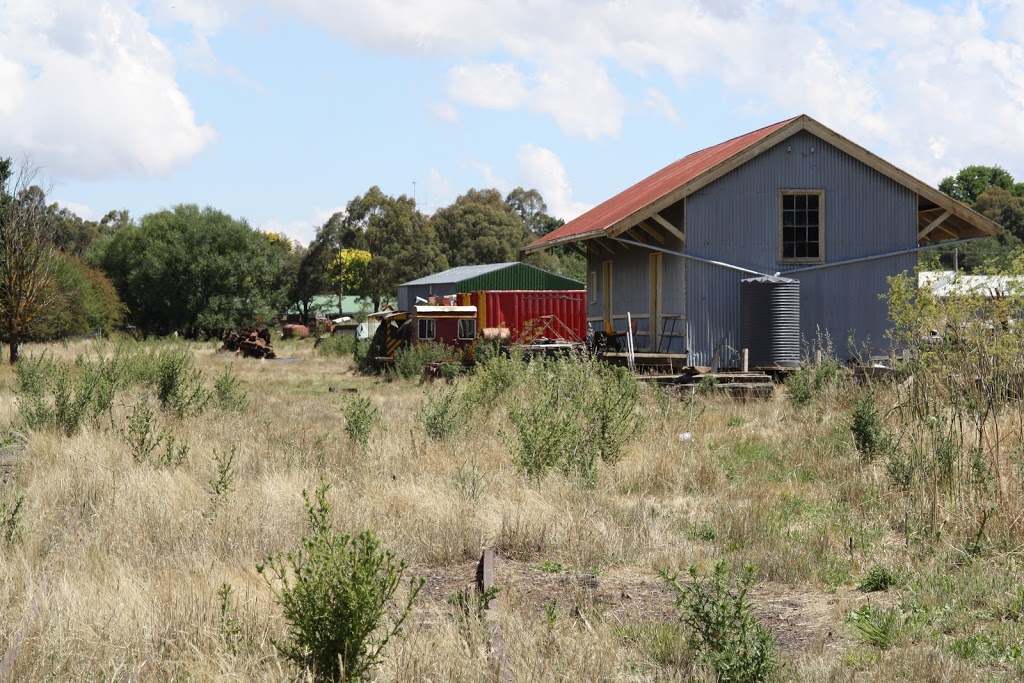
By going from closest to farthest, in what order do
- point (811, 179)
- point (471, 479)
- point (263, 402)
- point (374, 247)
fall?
point (471, 479) → point (263, 402) → point (811, 179) → point (374, 247)

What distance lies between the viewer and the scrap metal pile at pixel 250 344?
1639 inches

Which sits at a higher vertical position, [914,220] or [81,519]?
[914,220]

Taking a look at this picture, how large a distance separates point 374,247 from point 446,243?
5.67m

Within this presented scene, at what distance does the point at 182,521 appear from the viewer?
7.60 metres

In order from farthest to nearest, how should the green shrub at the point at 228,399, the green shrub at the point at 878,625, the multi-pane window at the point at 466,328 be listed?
1. the multi-pane window at the point at 466,328
2. the green shrub at the point at 228,399
3. the green shrub at the point at 878,625

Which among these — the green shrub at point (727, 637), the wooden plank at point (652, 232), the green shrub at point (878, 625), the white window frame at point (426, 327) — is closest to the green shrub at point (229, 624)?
the green shrub at point (727, 637)

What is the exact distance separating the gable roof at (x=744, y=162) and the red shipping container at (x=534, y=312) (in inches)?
236

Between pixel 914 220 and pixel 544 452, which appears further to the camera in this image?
pixel 914 220

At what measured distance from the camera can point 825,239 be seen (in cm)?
2216

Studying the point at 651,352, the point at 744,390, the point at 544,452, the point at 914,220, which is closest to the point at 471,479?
the point at 544,452

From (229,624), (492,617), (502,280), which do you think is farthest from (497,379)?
(502,280)

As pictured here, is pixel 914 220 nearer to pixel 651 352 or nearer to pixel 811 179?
pixel 811 179

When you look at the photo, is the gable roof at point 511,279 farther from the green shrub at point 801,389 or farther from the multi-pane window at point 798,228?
the green shrub at point 801,389

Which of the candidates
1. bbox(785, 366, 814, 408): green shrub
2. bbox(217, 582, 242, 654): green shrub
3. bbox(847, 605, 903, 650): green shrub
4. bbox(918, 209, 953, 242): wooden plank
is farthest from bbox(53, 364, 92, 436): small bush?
bbox(918, 209, 953, 242): wooden plank
